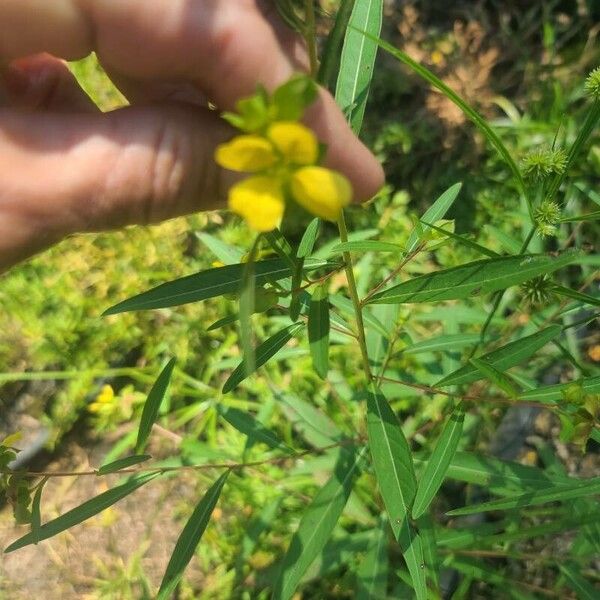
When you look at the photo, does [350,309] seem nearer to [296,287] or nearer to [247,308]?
[296,287]

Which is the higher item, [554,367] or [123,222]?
[123,222]

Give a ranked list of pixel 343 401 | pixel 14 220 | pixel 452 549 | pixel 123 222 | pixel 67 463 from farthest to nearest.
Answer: pixel 67 463 → pixel 343 401 → pixel 452 549 → pixel 123 222 → pixel 14 220

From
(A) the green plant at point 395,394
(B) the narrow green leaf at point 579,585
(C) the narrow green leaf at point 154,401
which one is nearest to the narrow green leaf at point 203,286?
(A) the green plant at point 395,394

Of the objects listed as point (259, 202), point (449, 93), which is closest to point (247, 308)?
point (259, 202)

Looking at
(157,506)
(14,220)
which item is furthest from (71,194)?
(157,506)

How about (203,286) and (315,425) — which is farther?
(315,425)

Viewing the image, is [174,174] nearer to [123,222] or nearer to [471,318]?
[123,222]

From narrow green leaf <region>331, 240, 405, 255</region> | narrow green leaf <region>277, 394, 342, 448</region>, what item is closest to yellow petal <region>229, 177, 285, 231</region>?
narrow green leaf <region>331, 240, 405, 255</region>
